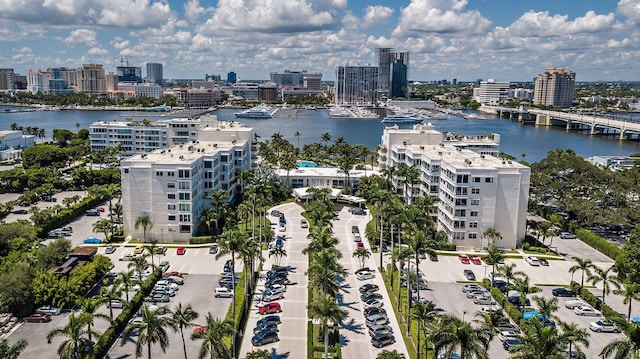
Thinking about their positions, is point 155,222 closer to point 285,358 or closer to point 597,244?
point 285,358

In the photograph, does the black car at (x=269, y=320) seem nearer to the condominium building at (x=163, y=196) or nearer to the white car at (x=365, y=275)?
the white car at (x=365, y=275)

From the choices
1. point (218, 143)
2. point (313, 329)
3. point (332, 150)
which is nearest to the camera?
point (313, 329)

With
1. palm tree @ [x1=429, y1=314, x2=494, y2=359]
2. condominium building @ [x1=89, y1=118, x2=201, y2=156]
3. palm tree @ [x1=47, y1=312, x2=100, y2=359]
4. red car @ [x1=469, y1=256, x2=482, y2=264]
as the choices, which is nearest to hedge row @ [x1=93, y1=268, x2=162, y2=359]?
palm tree @ [x1=47, y1=312, x2=100, y2=359]

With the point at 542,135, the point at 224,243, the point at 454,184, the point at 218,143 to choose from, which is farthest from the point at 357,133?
the point at 224,243

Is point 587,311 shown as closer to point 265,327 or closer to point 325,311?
point 325,311

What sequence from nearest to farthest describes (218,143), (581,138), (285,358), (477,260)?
(285,358) < (477,260) < (218,143) < (581,138)

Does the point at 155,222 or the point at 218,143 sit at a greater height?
the point at 218,143

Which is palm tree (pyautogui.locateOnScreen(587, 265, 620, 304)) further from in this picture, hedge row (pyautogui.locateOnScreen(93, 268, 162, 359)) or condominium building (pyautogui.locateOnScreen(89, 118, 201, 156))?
condominium building (pyautogui.locateOnScreen(89, 118, 201, 156))

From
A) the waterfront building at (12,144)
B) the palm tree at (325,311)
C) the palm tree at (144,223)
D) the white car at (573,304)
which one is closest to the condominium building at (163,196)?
the palm tree at (144,223)
